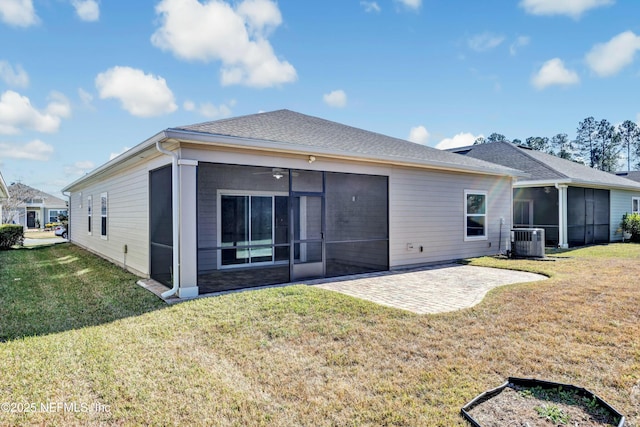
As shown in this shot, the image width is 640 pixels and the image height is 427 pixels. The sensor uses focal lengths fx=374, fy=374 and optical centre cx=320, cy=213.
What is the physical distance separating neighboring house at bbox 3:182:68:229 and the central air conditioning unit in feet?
110

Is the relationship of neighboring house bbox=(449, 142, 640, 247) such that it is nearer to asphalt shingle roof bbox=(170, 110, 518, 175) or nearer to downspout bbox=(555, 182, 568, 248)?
downspout bbox=(555, 182, 568, 248)

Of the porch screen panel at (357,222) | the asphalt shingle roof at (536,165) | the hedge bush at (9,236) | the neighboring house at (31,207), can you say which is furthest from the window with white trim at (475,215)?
the neighboring house at (31,207)

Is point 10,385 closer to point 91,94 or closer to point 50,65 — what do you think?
point 50,65

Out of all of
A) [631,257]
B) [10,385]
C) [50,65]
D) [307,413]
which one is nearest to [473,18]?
[631,257]

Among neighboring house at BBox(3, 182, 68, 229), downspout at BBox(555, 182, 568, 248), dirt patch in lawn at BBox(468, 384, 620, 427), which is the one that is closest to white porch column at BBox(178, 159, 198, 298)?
dirt patch in lawn at BBox(468, 384, 620, 427)

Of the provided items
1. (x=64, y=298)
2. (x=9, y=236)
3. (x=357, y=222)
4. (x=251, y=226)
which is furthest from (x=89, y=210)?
(x=357, y=222)

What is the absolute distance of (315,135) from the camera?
8773 mm

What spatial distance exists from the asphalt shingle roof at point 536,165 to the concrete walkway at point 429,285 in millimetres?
7930

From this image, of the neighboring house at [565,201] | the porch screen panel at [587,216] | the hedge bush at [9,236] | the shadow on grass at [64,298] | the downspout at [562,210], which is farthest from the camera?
the porch screen panel at [587,216]

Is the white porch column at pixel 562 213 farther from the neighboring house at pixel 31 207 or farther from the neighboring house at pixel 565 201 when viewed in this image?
the neighboring house at pixel 31 207

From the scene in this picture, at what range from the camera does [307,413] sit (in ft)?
9.11

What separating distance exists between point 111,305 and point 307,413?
176 inches

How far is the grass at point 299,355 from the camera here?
2844 mm

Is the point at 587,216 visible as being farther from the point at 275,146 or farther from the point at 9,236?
the point at 9,236
